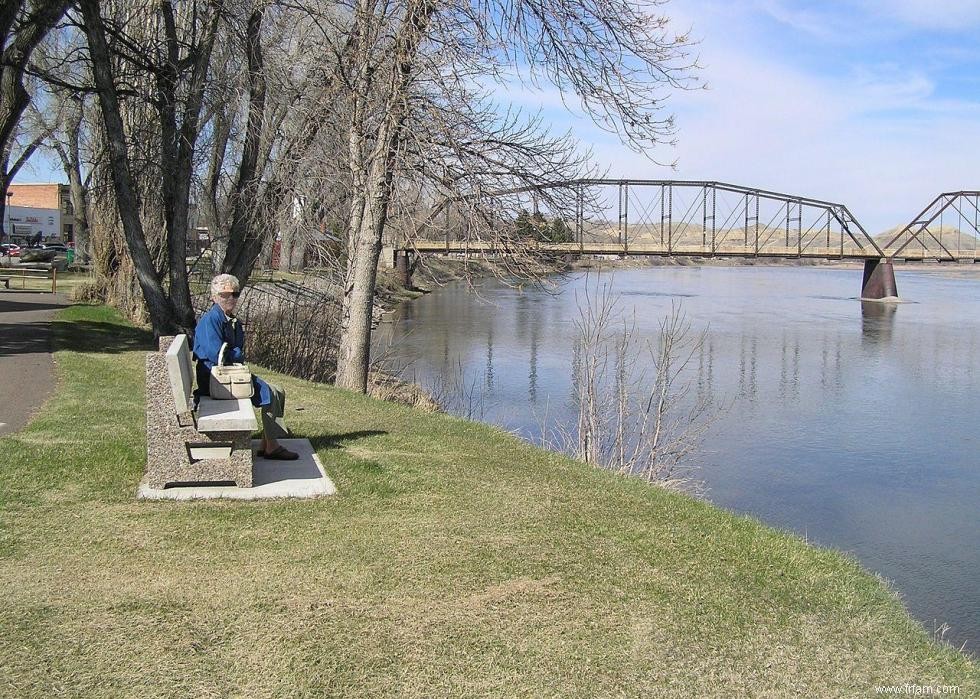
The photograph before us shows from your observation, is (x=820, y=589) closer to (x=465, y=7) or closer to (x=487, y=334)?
(x=465, y=7)

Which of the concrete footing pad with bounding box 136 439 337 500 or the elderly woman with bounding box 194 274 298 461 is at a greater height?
the elderly woman with bounding box 194 274 298 461

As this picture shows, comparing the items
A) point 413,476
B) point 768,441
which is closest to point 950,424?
point 768,441

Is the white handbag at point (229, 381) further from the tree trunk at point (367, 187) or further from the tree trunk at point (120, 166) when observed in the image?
the tree trunk at point (120, 166)

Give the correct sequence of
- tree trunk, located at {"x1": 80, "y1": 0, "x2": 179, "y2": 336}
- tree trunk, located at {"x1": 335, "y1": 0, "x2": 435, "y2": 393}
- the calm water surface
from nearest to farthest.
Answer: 1. the calm water surface
2. tree trunk, located at {"x1": 335, "y1": 0, "x2": 435, "y2": 393}
3. tree trunk, located at {"x1": 80, "y1": 0, "x2": 179, "y2": 336}

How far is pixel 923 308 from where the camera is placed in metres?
50.8

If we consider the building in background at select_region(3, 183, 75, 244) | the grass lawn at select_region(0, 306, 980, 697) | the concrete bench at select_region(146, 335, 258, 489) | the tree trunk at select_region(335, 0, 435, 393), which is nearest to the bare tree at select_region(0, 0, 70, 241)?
the tree trunk at select_region(335, 0, 435, 393)

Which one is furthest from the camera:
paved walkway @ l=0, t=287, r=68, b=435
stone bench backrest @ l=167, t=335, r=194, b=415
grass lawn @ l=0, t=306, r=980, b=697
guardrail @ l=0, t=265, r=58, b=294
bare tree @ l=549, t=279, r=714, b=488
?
guardrail @ l=0, t=265, r=58, b=294

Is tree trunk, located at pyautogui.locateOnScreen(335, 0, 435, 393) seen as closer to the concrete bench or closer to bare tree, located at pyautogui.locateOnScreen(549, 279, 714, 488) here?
bare tree, located at pyautogui.locateOnScreen(549, 279, 714, 488)

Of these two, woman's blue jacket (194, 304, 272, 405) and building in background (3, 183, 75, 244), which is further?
building in background (3, 183, 75, 244)

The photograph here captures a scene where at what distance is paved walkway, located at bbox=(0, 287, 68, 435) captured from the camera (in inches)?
397

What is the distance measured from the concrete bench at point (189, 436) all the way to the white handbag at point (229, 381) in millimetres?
250

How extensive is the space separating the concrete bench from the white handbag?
250mm

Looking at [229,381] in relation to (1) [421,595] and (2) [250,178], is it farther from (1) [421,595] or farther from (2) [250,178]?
(2) [250,178]

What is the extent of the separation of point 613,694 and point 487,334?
25413 mm
